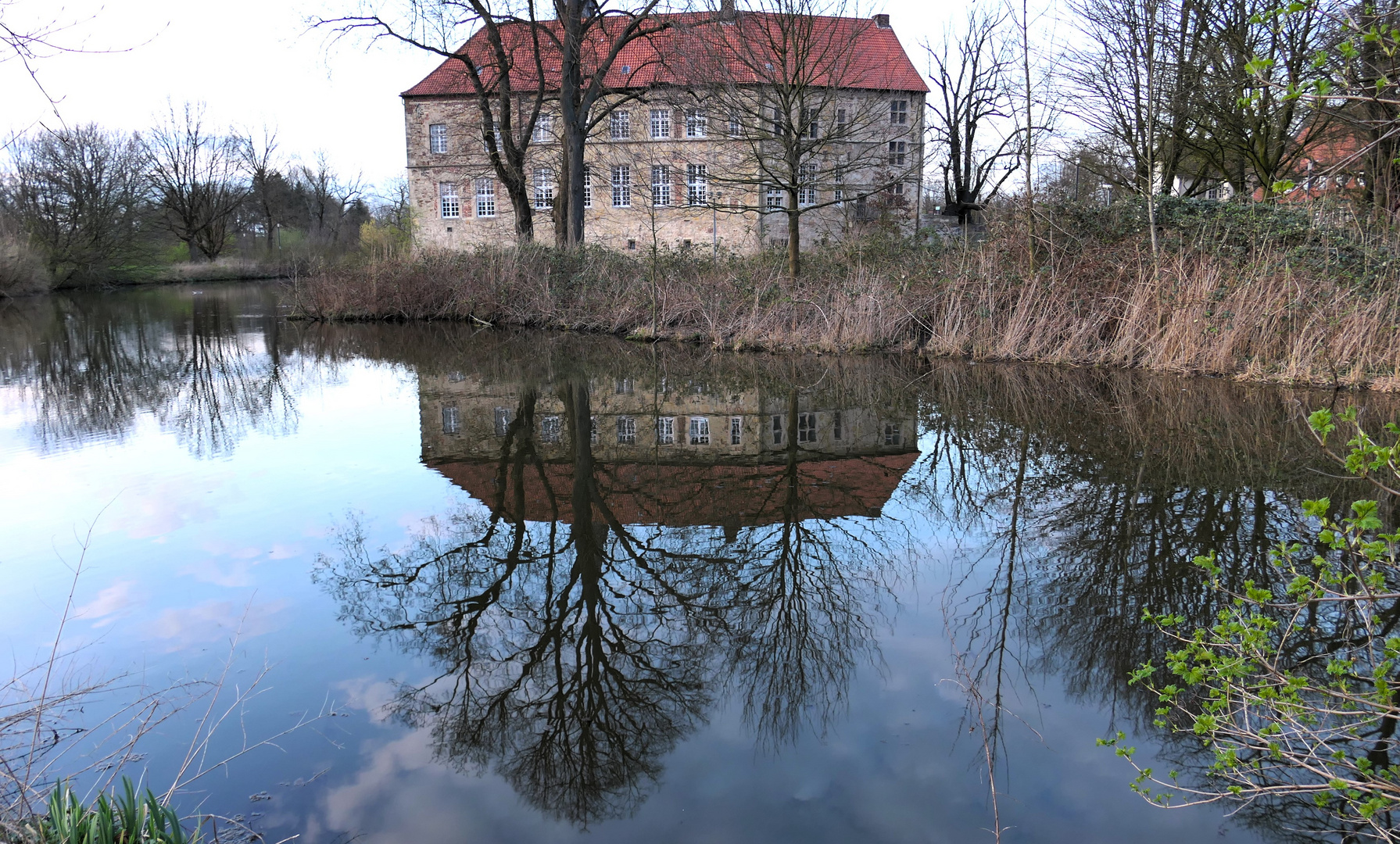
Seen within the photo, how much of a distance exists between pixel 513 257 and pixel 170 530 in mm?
13769

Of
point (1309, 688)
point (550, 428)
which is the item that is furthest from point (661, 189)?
point (1309, 688)

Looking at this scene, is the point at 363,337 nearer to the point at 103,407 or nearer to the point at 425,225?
the point at 103,407

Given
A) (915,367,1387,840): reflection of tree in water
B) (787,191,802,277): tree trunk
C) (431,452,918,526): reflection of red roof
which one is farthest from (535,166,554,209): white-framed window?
(431,452,918,526): reflection of red roof

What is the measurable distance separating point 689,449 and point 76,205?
120ft

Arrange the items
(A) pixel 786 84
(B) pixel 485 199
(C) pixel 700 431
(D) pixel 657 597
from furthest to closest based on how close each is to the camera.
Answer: (B) pixel 485 199 → (A) pixel 786 84 → (C) pixel 700 431 → (D) pixel 657 597

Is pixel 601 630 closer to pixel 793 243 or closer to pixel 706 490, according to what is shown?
pixel 706 490

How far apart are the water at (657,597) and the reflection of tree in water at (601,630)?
19 mm

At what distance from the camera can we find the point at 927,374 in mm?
11516

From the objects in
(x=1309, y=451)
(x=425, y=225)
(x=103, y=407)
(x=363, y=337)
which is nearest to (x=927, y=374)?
(x=1309, y=451)

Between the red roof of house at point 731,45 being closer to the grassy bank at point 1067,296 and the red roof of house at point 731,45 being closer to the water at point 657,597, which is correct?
the grassy bank at point 1067,296

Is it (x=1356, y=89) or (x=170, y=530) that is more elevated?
(x=1356, y=89)

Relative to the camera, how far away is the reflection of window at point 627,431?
8.10m

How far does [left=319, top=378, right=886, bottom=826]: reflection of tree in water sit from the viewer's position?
10.7ft

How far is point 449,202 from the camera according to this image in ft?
138
